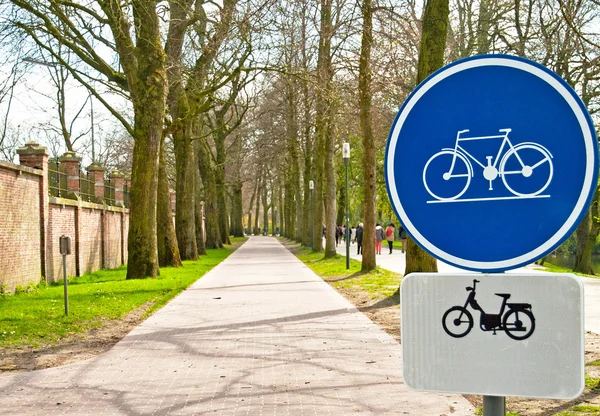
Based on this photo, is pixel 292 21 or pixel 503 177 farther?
pixel 292 21

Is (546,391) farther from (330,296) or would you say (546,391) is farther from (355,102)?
(355,102)

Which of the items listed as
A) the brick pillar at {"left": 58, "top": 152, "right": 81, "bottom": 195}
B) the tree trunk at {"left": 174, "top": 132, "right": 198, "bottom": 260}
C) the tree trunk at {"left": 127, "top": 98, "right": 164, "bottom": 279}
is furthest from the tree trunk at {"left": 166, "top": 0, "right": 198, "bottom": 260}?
the tree trunk at {"left": 127, "top": 98, "right": 164, "bottom": 279}

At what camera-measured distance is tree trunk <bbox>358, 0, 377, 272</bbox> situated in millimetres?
19484

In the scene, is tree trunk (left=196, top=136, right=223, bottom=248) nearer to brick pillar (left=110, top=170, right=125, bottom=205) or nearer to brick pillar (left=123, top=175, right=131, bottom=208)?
brick pillar (left=123, top=175, right=131, bottom=208)

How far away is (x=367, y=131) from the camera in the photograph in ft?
68.8

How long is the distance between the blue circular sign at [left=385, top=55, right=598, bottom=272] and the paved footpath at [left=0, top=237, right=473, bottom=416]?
4.35m

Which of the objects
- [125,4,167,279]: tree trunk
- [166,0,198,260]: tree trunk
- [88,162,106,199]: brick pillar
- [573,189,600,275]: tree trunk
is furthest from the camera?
[573,189,600,275]: tree trunk

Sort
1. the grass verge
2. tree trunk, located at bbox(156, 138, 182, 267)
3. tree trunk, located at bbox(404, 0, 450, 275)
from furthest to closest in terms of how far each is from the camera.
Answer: tree trunk, located at bbox(156, 138, 182, 267) → the grass verge → tree trunk, located at bbox(404, 0, 450, 275)

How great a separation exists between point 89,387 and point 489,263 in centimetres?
612

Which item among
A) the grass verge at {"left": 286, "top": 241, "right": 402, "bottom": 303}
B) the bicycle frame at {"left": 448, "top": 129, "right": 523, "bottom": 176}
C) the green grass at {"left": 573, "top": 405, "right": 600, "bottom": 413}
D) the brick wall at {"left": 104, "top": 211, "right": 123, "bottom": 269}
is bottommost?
the grass verge at {"left": 286, "top": 241, "right": 402, "bottom": 303}

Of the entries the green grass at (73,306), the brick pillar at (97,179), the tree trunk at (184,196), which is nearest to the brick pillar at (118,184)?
the tree trunk at (184,196)

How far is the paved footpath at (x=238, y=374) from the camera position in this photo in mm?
6340

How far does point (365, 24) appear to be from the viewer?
19.5 m

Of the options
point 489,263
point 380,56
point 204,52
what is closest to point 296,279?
point 380,56
